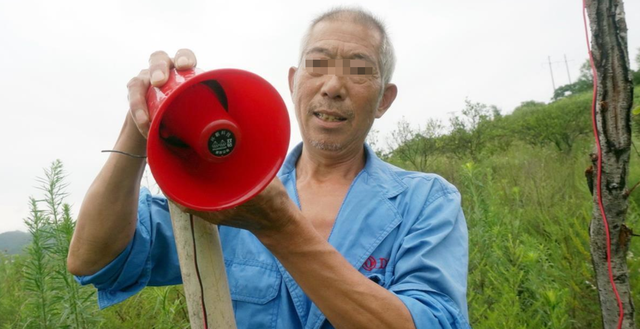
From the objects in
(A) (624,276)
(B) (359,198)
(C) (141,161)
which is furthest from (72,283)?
(A) (624,276)

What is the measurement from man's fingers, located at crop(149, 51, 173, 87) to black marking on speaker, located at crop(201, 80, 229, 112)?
0.08 m

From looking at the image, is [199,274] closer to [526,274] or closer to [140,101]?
[140,101]

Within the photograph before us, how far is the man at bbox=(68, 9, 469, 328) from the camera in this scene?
1.25 m

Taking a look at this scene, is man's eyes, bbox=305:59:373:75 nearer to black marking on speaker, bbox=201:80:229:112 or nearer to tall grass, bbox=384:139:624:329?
black marking on speaker, bbox=201:80:229:112

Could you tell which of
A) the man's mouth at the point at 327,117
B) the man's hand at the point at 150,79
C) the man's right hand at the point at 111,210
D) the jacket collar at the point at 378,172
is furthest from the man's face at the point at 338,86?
the man's hand at the point at 150,79

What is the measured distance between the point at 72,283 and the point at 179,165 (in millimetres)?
1570

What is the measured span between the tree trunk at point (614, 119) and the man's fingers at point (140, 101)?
1.75m

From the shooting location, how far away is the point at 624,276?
2.03 metres

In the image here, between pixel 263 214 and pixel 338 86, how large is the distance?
31.8 inches

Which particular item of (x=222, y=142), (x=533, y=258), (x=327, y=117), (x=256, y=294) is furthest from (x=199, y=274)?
(x=533, y=258)

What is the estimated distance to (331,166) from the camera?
2.07 metres

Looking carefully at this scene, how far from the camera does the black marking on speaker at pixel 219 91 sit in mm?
1089

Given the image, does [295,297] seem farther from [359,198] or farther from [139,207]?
[139,207]

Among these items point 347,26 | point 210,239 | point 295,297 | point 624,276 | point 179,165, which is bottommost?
point 624,276
